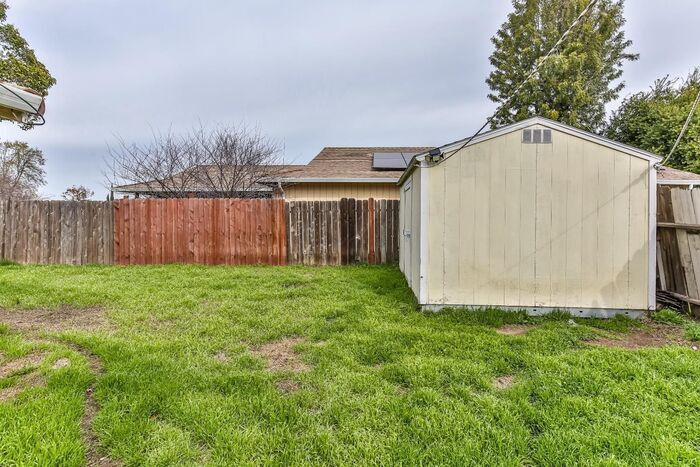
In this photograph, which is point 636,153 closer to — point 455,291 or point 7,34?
point 455,291

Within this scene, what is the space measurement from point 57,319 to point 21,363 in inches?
55.1

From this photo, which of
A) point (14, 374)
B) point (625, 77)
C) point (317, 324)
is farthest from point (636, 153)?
point (625, 77)

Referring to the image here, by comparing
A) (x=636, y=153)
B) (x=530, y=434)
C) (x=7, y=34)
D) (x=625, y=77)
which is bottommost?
(x=530, y=434)

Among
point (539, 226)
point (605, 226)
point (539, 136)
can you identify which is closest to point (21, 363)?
point (539, 226)

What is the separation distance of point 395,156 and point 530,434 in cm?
972

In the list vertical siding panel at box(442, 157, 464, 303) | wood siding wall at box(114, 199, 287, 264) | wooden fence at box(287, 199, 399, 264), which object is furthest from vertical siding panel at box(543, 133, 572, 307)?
wood siding wall at box(114, 199, 287, 264)

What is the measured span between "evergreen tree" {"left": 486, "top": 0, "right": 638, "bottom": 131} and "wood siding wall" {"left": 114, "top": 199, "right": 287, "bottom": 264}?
12.8m

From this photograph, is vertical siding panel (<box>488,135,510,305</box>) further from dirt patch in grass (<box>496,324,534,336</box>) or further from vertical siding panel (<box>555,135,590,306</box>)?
vertical siding panel (<box>555,135,590,306</box>)

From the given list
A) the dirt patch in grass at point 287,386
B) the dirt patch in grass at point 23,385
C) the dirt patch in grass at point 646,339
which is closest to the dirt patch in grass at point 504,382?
the dirt patch in grass at point 646,339

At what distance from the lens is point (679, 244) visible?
13.6 feet

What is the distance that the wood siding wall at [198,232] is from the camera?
753 cm

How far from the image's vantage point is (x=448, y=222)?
4.18 metres

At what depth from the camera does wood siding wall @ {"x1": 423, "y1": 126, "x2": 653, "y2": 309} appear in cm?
399

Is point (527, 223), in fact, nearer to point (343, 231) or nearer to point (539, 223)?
point (539, 223)
